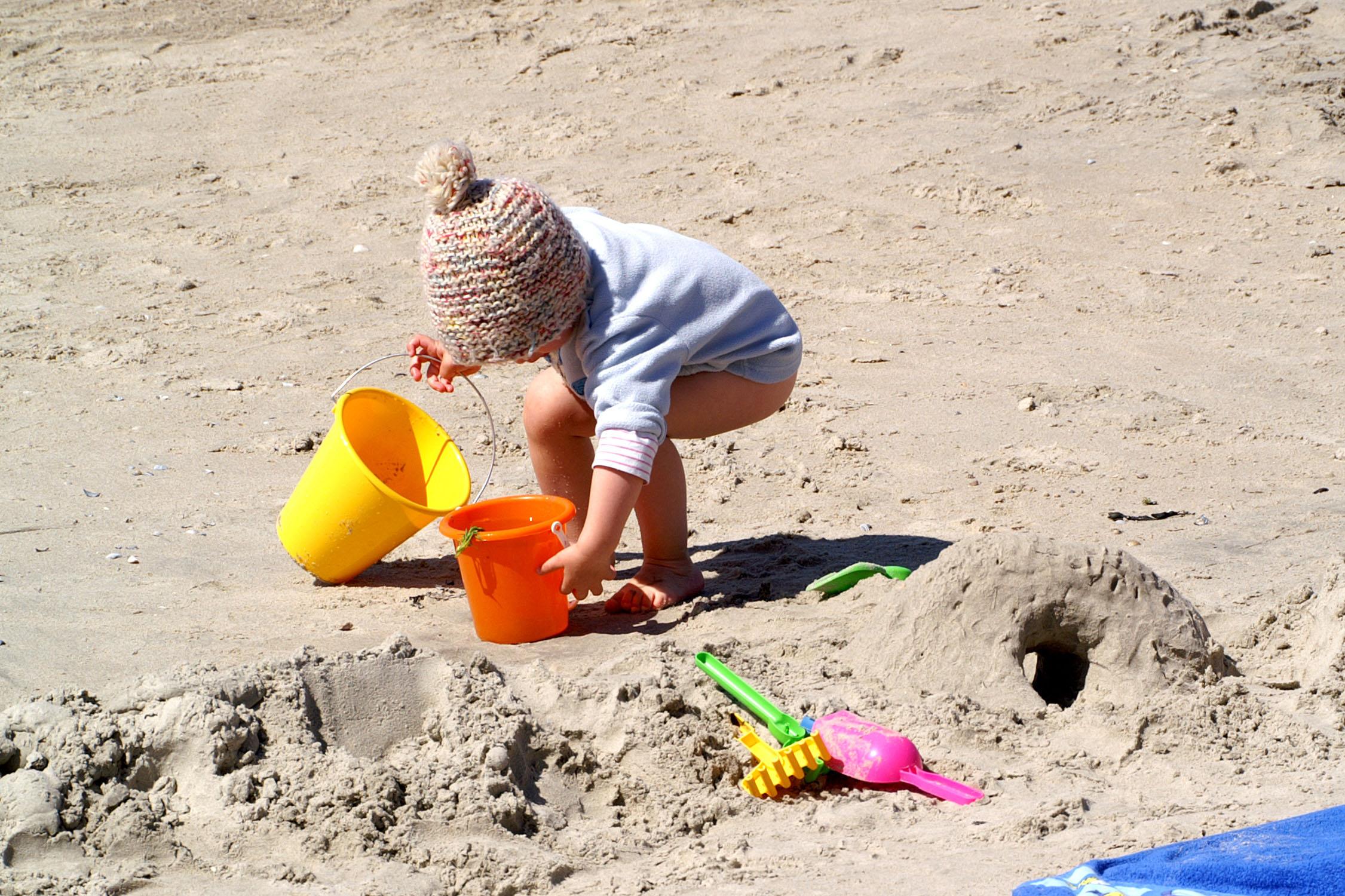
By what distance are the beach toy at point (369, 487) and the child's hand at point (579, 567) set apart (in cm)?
33

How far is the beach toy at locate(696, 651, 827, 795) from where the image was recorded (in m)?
1.98

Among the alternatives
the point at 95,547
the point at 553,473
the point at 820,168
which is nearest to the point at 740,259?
the point at 820,168

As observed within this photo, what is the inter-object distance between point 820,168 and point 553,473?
3.53 m

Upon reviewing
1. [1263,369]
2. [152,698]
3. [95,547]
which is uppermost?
[152,698]

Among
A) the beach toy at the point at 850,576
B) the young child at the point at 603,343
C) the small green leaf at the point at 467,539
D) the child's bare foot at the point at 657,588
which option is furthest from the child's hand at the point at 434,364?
the beach toy at the point at 850,576

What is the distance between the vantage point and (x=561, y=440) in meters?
2.84

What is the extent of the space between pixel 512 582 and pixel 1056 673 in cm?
112

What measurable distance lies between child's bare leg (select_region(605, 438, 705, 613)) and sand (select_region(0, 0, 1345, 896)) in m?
0.09

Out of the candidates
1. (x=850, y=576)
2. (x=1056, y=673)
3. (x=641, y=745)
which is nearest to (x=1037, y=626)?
(x=1056, y=673)

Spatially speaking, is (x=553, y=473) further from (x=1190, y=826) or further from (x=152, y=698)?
(x=1190, y=826)

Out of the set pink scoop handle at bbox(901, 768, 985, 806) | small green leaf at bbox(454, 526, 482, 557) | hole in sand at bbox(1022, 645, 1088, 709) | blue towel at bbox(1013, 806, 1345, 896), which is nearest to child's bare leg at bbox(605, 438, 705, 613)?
small green leaf at bbox(454, 526, 482, 557)

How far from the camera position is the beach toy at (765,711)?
1.98 meters

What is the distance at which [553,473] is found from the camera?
289 centimetres

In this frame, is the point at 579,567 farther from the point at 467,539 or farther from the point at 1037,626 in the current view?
the point at 1037,626
